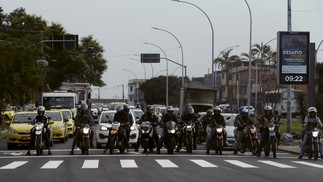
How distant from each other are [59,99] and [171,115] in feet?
84.0

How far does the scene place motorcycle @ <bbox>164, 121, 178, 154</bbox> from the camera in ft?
79.1

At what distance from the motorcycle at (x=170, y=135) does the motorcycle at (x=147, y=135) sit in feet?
2.90

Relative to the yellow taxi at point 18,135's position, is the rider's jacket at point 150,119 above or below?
above

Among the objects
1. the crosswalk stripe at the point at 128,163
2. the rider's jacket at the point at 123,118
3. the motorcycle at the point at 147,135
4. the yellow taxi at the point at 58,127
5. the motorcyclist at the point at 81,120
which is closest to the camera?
the crosswalk stripe at the point at 128,163

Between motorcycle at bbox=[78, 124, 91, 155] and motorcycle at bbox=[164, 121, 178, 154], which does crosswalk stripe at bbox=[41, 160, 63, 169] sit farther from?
motorcycle at bbox=[164, 121, 178, 154]

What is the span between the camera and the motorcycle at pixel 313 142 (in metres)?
22.3

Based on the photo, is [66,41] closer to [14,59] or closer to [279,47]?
[14,59]

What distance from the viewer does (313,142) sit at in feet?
73.3

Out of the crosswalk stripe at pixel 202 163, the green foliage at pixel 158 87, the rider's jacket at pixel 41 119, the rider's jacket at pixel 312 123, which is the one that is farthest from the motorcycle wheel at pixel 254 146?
the green foliage at pixel 158 87

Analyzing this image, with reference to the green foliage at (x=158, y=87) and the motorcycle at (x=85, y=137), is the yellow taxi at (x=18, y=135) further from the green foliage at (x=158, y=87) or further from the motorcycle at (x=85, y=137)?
the green foliage at (x=158, y=87)

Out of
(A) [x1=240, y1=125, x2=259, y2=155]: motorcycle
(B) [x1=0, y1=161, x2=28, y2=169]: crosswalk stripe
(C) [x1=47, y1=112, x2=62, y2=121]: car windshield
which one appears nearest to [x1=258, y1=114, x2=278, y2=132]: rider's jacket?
(A) [x1=240, y1=125, x2=259, y2=155]: motorcycle

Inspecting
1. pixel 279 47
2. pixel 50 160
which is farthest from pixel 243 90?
pixel 50 160

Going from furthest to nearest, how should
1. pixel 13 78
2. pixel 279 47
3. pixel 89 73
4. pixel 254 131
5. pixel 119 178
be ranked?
pixel 89 73 < pixel 13 78 < pixel 279 47 < pixel 254 131 < pixel 119 178

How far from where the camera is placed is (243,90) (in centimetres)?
13188
